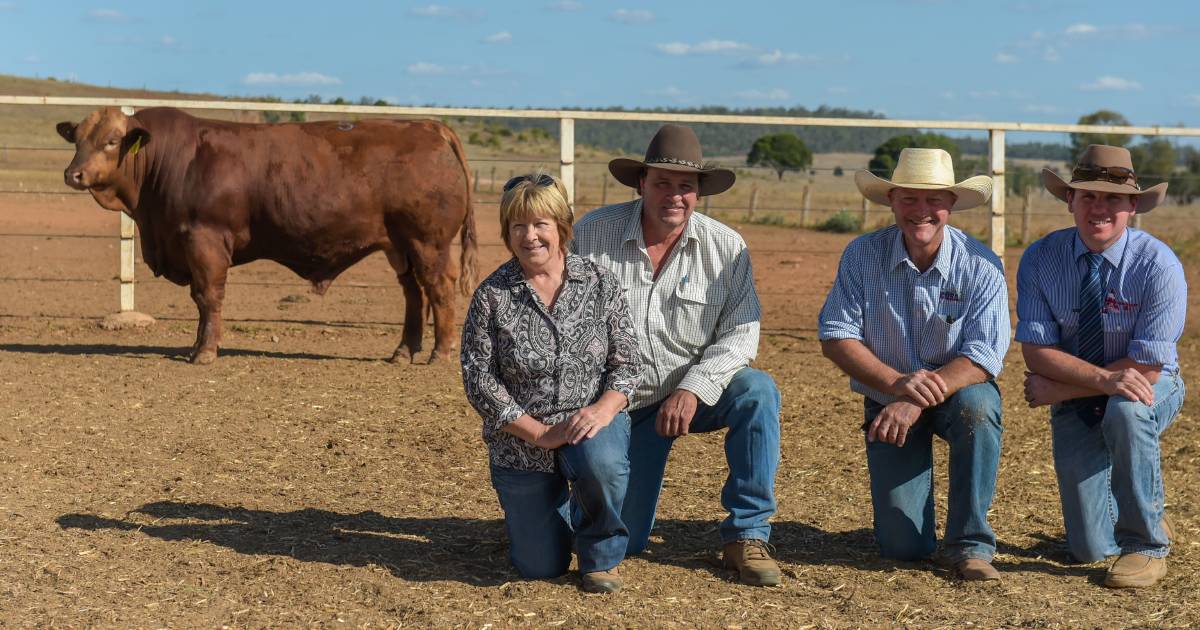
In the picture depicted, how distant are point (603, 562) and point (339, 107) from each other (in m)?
6.17

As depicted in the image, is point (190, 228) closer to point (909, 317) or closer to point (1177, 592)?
point (909, 317)

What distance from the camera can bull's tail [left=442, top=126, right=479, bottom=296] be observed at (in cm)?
880

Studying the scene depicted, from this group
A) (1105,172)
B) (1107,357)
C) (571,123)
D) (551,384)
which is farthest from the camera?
(571,123)

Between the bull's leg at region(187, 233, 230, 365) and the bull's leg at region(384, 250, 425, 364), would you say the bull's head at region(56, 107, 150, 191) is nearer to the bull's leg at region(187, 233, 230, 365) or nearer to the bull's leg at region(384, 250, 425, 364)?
the bull's leg at region(187, 233, 230, 365)

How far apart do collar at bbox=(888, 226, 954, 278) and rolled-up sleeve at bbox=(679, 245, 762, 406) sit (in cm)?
50

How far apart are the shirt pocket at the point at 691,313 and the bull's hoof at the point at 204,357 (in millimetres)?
4689

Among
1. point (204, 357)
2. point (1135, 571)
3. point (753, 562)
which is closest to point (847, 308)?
point (753, 562)

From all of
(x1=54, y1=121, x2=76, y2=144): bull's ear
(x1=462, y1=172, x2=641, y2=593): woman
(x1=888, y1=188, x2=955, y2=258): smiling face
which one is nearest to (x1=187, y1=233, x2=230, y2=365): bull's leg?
(x1=54, y1=121, x2=76, y2=144): bull's ear

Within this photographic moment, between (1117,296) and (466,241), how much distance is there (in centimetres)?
531

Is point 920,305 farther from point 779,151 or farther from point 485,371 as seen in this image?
point 779,151

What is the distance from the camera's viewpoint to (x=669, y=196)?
4395 mm

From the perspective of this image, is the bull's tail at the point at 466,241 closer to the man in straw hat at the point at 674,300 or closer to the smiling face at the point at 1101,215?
the man in straw hat at the point at 674,300

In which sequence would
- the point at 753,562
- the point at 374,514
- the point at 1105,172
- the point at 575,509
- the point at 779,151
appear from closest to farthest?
1. the point at 753,562
2. the point at 575,509
3. the point at 1105,172
4. the point at 374,514
5. the point at 779,151

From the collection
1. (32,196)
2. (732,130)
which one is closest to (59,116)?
(32,196)
